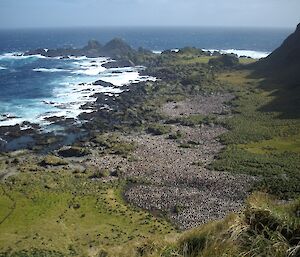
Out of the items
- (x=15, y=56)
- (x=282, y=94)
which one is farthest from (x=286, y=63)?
(x=15, y=56)

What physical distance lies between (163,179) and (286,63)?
84.1m

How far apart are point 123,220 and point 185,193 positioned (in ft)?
32.5

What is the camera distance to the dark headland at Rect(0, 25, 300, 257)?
12.9m

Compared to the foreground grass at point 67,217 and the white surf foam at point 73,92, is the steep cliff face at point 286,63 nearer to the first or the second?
the white surf foam at point 73,92

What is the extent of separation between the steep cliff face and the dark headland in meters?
6.36

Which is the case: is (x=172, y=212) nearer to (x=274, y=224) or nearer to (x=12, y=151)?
(x=12, y=151)

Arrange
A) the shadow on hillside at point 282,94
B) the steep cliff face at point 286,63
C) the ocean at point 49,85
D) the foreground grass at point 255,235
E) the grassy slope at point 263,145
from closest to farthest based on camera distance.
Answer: the foreground grass at point 255,235, the grassy slope at point 263,145, the shadow on hillside at point 282,94, the ocean at point 49,85, the steep cliff face at point 286,63

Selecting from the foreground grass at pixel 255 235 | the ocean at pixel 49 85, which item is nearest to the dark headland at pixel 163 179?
the foreground grass at pixel 255 235

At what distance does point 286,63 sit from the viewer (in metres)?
127

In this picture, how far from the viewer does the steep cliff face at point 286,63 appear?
385ft

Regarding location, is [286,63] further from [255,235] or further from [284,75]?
[255,235]

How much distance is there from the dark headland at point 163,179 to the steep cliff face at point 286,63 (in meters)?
6.36

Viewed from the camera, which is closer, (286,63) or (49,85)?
(49,85)

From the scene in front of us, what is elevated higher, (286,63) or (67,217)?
(286,63)
